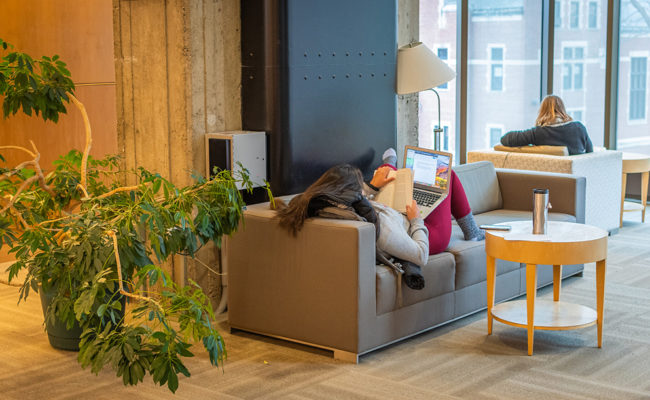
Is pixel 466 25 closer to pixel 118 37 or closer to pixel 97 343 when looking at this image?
pixel 118 37

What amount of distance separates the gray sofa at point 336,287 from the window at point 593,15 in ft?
17.2

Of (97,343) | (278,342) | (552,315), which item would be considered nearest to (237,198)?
(278,342)

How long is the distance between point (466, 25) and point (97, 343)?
8319 mm

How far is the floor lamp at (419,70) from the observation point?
581 centimetres

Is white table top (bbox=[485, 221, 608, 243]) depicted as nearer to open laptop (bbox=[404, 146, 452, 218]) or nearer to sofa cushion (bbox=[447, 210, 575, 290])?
sofa cushion (bbox=[447, 210, 575, 290])

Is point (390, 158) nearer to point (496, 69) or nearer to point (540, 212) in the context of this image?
point (540, 212)

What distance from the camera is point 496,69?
34.0 feet

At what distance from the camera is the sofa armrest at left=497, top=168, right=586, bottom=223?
6.07 meters

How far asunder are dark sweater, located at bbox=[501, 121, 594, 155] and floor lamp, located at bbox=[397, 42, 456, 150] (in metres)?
1.87

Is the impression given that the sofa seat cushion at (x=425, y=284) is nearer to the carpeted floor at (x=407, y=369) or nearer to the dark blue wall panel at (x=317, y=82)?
the carpeted floor at (x=407, y=369)

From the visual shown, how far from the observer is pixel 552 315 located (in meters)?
4.71

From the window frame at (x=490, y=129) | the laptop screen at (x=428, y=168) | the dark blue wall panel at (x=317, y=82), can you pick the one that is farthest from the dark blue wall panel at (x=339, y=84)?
the window frame at (x=490, y=129)

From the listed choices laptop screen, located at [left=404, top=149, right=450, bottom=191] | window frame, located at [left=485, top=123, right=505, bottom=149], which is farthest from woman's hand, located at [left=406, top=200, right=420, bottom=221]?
window frame, located at [left=485, top=123, right=505, bottom=149]

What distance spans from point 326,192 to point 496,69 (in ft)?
21.1
